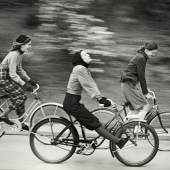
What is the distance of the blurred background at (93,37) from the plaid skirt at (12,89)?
2546 mm

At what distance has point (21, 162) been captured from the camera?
7965 mm

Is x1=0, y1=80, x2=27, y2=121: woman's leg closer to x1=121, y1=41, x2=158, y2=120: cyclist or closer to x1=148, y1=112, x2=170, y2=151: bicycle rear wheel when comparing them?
x1=121, y1=41, x2=158, y2=120: cyclist

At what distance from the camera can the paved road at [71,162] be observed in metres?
7.74

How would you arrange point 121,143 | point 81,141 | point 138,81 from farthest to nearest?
point 138,81 → point 81,141 → point 121,143

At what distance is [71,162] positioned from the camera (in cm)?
806

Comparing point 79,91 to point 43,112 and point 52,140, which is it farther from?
point 43,112

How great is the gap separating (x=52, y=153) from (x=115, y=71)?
4638 mm

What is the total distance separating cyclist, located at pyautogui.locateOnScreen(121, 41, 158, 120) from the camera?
8.48 meters

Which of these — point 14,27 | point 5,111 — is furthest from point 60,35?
point 5,111

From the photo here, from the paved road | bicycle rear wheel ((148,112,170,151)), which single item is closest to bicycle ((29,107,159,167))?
the paved road

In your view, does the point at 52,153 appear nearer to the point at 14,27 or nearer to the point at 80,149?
the point at 80,149

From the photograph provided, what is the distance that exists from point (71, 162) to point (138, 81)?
171 centimetres

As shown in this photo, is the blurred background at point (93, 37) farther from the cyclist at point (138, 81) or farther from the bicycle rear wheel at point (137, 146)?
the bicycle rear wheel at point (137, 146)

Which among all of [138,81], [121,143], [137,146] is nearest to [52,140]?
[121,143]
